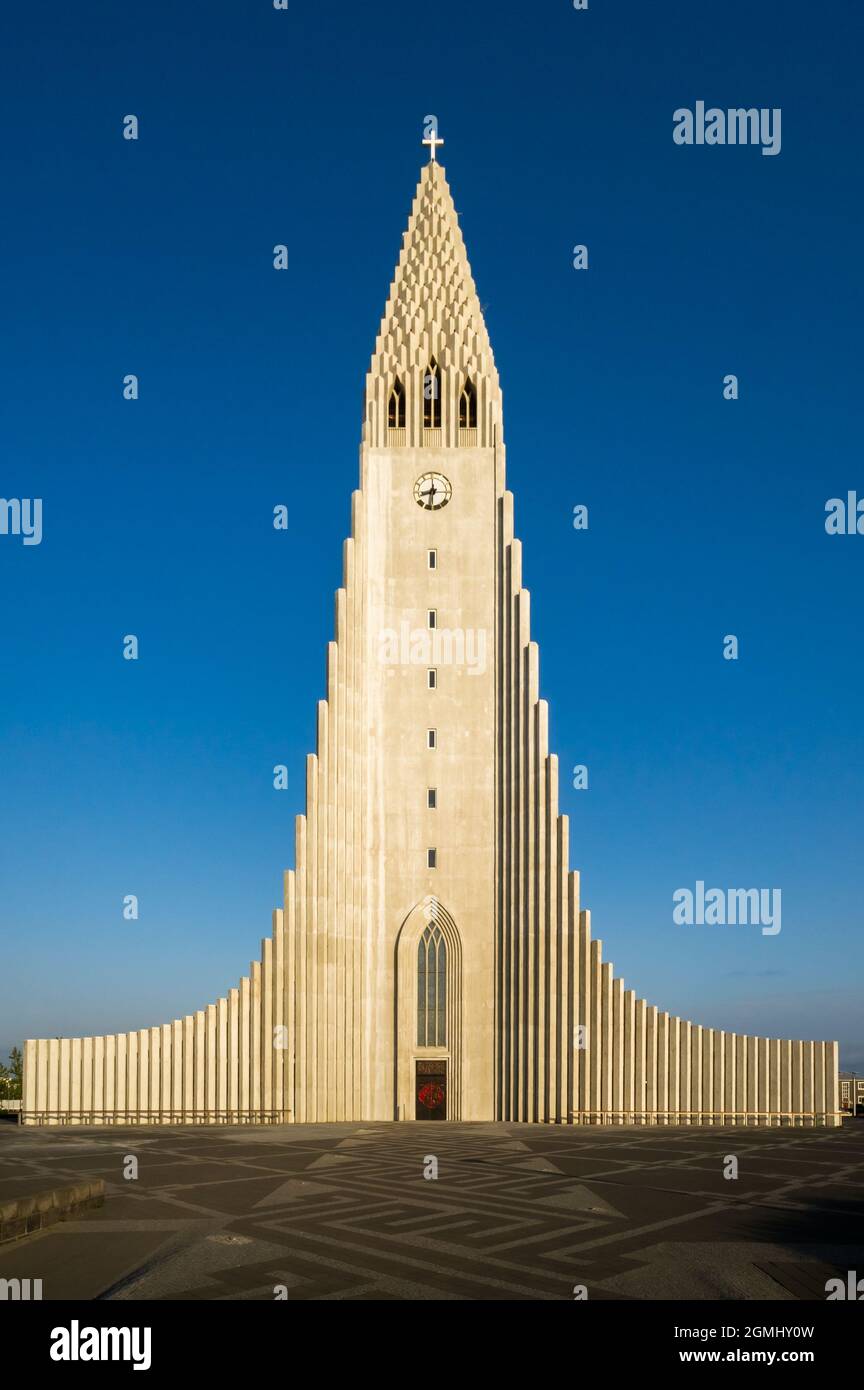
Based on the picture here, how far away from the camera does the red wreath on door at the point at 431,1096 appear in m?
47.9

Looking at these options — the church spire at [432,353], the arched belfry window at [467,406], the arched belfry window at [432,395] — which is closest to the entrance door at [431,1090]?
Answer: the church spire at [432,353]

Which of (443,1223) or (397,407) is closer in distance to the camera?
(443,1223)

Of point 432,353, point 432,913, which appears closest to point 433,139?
point 432,353

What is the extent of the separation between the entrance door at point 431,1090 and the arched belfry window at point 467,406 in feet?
90.5

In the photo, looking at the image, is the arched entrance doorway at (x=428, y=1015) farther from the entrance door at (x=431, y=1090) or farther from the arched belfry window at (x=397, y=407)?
the arched belfry window at (x=397, y=407)

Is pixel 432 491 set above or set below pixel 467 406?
below

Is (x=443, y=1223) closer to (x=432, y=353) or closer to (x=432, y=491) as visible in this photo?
(x=432, y=491)

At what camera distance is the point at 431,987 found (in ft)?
160

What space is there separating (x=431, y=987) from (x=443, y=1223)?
1210 inches

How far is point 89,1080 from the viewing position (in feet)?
145

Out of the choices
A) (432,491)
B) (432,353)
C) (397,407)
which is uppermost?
(432,353)

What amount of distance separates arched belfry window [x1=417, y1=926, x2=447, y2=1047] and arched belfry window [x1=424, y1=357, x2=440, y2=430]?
2249 centimetres

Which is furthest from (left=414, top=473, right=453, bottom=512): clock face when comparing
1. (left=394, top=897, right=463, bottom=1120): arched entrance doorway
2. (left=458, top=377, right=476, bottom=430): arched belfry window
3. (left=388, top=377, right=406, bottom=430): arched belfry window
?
(left=394, top=897, right=463, bottom=1120): arched entrance doorway
